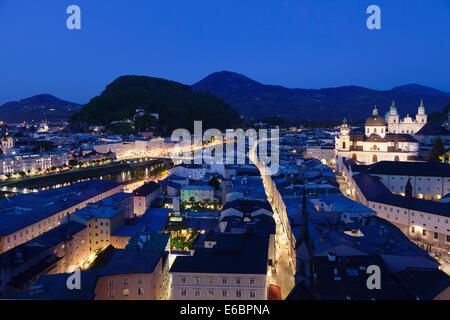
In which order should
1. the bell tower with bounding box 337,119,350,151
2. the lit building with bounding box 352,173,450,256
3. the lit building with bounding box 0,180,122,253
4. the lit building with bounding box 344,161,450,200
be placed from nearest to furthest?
the lit building with bounding box 0,180,122,253 → the lit building with bounding box 352,173,450,256 → the lit building with bounding box 344,161,450,200 → the bell tower with bounding box 337,119,350,151

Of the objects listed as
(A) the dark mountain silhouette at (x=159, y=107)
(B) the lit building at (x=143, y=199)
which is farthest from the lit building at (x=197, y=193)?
(A) the dark mountain silhouette at (x=159, y=107)

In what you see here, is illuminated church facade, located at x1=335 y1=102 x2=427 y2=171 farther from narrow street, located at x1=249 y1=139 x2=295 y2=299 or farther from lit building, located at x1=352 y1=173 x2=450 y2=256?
narrow street, located at x1=249 y1=139 x2=295 y2=299

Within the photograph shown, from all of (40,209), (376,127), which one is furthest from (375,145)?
(40,209)

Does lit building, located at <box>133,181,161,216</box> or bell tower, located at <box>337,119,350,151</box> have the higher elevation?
bell tower, located at <box>337,119,350,151</box>

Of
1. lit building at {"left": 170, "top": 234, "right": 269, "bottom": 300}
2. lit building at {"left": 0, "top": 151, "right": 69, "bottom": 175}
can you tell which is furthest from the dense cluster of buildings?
lit building at {"left": 0, "top": 151, "right": 69, "bottom": 175}

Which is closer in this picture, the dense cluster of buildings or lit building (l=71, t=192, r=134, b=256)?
the dense cluster of buildings

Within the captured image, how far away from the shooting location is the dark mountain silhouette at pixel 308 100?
318 feet

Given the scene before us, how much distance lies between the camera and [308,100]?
373 feet

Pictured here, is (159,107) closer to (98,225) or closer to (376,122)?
(376,122)

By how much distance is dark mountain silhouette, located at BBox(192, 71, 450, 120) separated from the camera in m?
97.1

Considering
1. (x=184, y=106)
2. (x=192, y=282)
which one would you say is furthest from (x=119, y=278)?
(x=184, y=106)

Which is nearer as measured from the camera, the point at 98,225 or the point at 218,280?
the point at 218,280

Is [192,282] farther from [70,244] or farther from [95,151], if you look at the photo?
[95,151]
